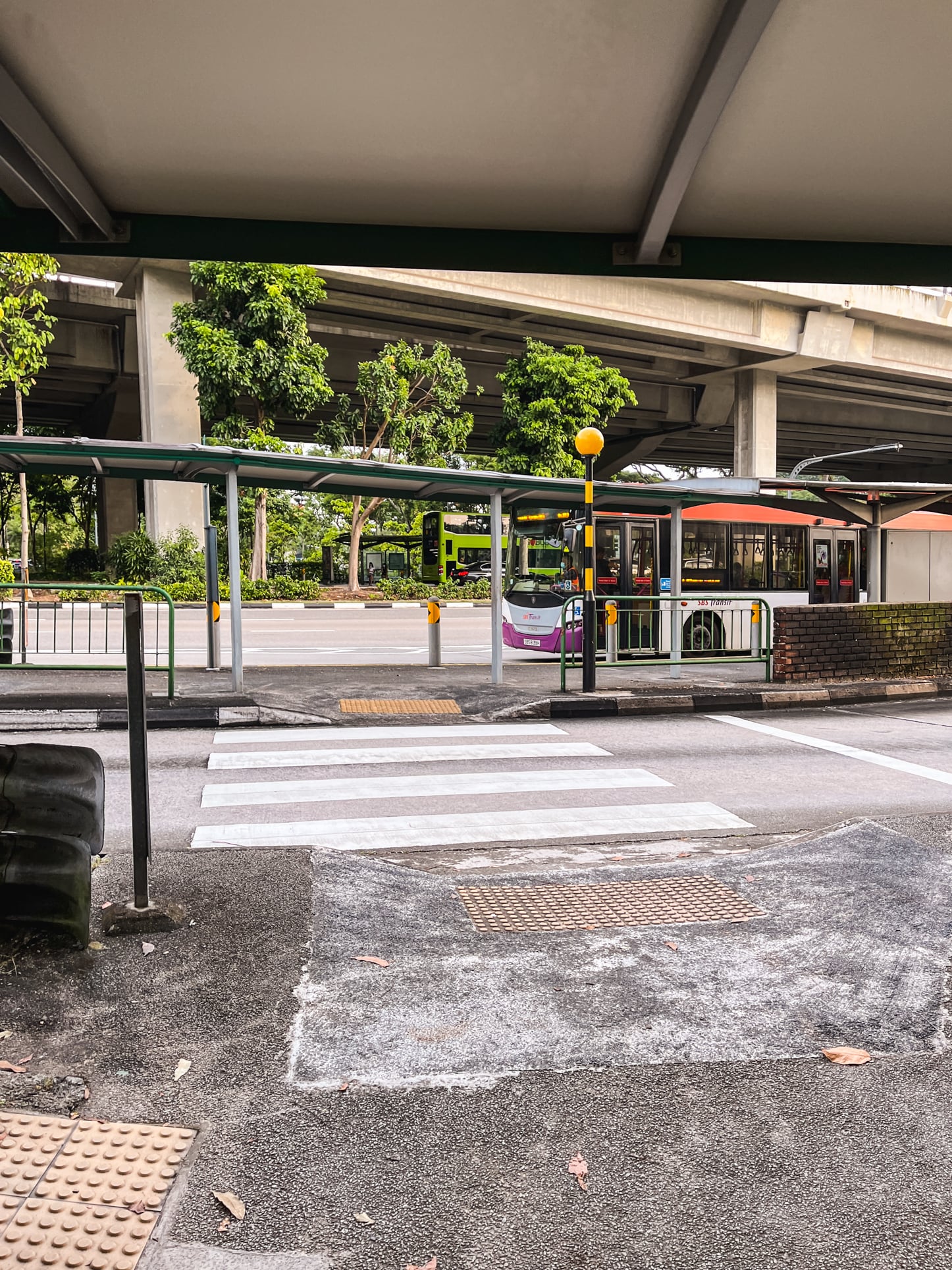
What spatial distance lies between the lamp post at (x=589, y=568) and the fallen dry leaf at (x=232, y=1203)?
1037 cm

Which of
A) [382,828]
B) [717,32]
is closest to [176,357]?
[382,828]

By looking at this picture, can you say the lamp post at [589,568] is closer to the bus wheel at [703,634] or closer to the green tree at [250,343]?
the bus wheel at [703,634]

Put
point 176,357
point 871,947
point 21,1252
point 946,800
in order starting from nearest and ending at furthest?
1. point 21,1252
2. point 871,947
3. point 946,800
4. point 176,357

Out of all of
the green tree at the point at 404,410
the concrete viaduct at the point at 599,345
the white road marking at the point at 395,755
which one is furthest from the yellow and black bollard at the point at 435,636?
the green tree at the point at 404,410

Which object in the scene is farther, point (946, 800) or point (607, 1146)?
point (946, 800)

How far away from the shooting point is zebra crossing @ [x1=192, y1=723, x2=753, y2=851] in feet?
20.8

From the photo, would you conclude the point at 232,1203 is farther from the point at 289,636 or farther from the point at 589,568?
the point at 289,636

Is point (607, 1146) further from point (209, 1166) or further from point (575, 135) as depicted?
point (575, 135)

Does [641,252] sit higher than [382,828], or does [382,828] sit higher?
[641,252]

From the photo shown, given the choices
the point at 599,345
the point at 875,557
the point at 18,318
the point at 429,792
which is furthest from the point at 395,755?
the point at 599,345

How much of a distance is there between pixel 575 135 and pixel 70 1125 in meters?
3.91

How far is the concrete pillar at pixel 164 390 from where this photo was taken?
31484 mm

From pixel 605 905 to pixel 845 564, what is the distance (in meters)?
16.7

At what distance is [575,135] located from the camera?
3928 millimetres
